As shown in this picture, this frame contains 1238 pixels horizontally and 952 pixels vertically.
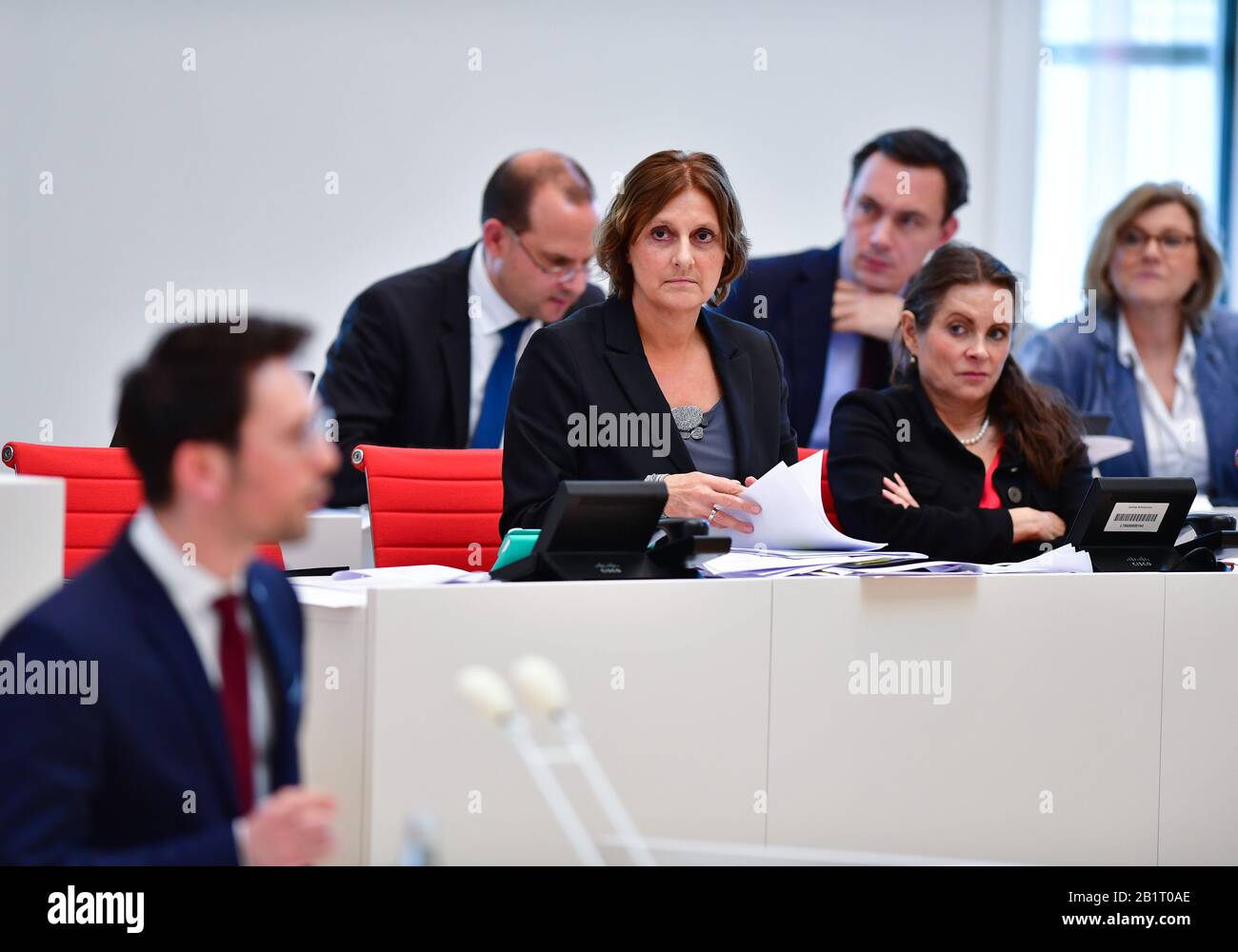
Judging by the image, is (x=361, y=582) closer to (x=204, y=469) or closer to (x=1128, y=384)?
(x=204, y=469)

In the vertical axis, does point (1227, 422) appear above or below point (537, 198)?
below

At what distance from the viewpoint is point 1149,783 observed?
2.03 m

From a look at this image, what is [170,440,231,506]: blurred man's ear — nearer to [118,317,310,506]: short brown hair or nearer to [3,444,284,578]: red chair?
[118,317,310,506]: short brown hair

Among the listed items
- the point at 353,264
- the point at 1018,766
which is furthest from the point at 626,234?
the point at 353,264

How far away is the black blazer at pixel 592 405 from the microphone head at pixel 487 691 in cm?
69

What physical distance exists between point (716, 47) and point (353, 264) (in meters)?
1.68

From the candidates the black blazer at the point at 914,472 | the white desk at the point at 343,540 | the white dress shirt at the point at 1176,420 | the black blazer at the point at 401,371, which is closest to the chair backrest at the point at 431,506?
the white desk at the point at 343,540

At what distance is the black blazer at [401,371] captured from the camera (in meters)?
4.07

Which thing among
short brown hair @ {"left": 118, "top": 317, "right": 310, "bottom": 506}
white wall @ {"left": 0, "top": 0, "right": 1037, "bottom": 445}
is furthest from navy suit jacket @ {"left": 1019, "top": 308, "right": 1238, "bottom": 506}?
short brown hair @ {"left": 118, "top": 317, "right": 310, "bottom": 506}

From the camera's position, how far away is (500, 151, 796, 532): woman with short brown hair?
2441mm

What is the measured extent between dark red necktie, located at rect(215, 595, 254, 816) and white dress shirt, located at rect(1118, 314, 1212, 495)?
11.5 ft

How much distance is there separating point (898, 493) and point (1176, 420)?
6.28 ft

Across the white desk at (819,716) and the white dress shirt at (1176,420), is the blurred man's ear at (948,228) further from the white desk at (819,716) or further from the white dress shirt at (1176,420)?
the white desk at (819,716)
